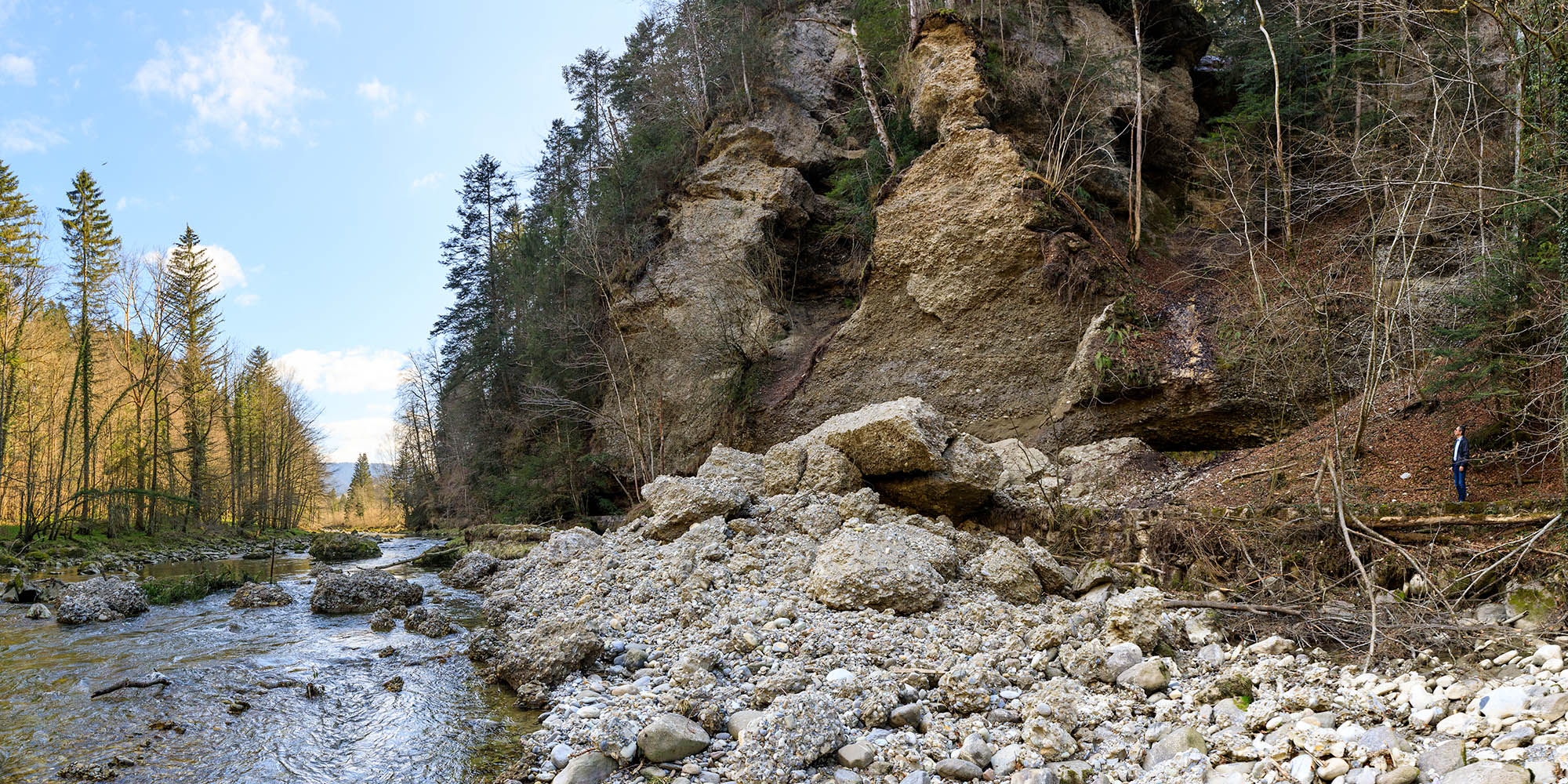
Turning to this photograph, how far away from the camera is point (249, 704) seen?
5699mm

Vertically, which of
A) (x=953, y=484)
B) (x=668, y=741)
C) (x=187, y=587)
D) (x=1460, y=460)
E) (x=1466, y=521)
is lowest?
(x=668, y=741)

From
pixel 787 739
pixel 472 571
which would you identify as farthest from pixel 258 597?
pixel 787 739

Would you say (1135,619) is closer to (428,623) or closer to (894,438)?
(894,438)

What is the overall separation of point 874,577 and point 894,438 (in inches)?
107

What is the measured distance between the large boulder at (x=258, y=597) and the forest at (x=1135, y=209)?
8903 mm

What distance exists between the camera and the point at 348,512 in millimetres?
63656

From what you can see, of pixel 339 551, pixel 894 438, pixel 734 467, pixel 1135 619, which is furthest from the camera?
pixel 339 551

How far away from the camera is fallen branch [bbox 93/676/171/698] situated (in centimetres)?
581

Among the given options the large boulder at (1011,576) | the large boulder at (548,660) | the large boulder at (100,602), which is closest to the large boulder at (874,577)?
the large boulder at (1011,576)

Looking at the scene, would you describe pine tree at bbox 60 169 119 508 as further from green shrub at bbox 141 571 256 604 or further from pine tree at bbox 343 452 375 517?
pine tree at bbox 343 452 375 517

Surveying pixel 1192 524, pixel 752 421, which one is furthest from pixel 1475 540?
pixel 752 421

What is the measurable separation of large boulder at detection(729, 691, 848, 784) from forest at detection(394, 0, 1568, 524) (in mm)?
5638

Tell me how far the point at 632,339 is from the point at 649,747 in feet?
60.9

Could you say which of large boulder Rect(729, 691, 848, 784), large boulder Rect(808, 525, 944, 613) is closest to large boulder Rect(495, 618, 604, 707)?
large boulder Rect(729, 691, 848, 784)
